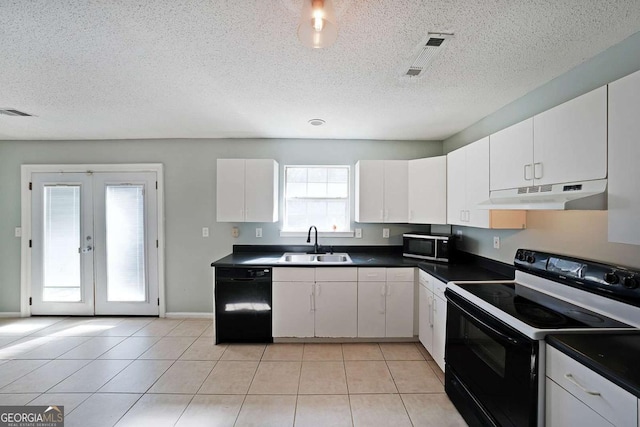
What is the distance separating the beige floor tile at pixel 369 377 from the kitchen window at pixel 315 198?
1.65m

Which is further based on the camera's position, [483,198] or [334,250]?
[334,250]

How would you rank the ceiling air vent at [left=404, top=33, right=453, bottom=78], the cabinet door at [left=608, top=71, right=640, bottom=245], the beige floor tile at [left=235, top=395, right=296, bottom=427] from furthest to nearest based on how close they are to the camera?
the beige floor tile at [left=235, top=395, right=296, bottom=427], the ceiling air vent at [left=404, top=33, right=453, bottom=78], the cabinet door at [left=608, top=71, right=640, bottom=245]

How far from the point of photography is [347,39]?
5.00ft

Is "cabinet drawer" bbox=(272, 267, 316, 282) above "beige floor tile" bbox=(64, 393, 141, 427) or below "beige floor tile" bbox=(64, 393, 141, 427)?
above

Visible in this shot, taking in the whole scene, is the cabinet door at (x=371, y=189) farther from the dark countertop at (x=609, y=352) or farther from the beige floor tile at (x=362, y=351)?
the dark countertop at (x=609, y=352)

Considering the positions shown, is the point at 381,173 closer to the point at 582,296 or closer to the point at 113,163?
the point at 582,296

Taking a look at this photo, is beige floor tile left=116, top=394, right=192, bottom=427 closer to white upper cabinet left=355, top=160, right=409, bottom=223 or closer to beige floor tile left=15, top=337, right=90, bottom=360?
beige floor tile left=15, top=337, right=90, bottom=360

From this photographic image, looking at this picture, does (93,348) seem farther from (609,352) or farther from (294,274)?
(609,352)

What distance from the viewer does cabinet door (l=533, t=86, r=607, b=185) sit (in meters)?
1.28

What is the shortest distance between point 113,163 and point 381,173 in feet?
11.7

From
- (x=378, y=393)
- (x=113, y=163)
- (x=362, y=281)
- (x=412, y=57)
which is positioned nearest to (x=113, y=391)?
(x=378, y=393)

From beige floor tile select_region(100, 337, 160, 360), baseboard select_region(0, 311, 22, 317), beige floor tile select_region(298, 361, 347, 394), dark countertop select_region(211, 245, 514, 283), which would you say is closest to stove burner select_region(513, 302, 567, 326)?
dark countertop select_region(211, 245, 514, 283)

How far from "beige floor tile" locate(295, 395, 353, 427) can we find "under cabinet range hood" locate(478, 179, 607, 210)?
1.83 metres

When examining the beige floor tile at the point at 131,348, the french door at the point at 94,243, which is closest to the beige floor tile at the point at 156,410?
the beige floor tile at the point at 131,348
